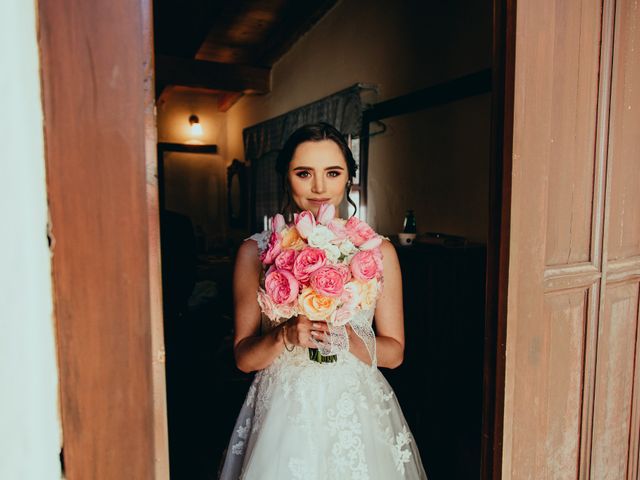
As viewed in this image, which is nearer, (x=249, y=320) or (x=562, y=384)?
(x=562, y=384)

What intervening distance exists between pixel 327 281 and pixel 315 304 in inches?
2.9

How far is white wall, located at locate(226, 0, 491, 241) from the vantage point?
3.41 metres

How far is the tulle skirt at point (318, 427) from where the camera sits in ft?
5.00

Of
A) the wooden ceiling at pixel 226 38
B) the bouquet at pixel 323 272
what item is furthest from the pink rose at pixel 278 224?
the wooden ceiling at pixel 226 38

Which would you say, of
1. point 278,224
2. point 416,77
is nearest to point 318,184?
point 278,224

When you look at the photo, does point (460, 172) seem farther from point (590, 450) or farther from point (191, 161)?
point (191, 161)

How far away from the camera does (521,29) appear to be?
1.30 meters

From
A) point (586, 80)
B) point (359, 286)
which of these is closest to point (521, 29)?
point (586, 80)

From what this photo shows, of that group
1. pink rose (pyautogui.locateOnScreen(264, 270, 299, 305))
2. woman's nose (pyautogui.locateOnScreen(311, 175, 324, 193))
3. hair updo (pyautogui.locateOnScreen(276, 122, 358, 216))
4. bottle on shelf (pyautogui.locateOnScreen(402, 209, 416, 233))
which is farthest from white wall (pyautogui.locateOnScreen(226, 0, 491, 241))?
pink rose (pyautogui.locateOnScreen(264, 270, 299, 305))

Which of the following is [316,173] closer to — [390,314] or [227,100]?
[390,314]

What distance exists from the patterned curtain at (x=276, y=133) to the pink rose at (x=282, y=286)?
350 cm

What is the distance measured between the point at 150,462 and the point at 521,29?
4.51 feet

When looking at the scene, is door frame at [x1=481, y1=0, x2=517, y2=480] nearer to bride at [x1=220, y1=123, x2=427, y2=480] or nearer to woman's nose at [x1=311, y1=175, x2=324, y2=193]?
bride at [x1=220, y1=123, x2=427, y2=480]

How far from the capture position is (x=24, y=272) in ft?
2.54
